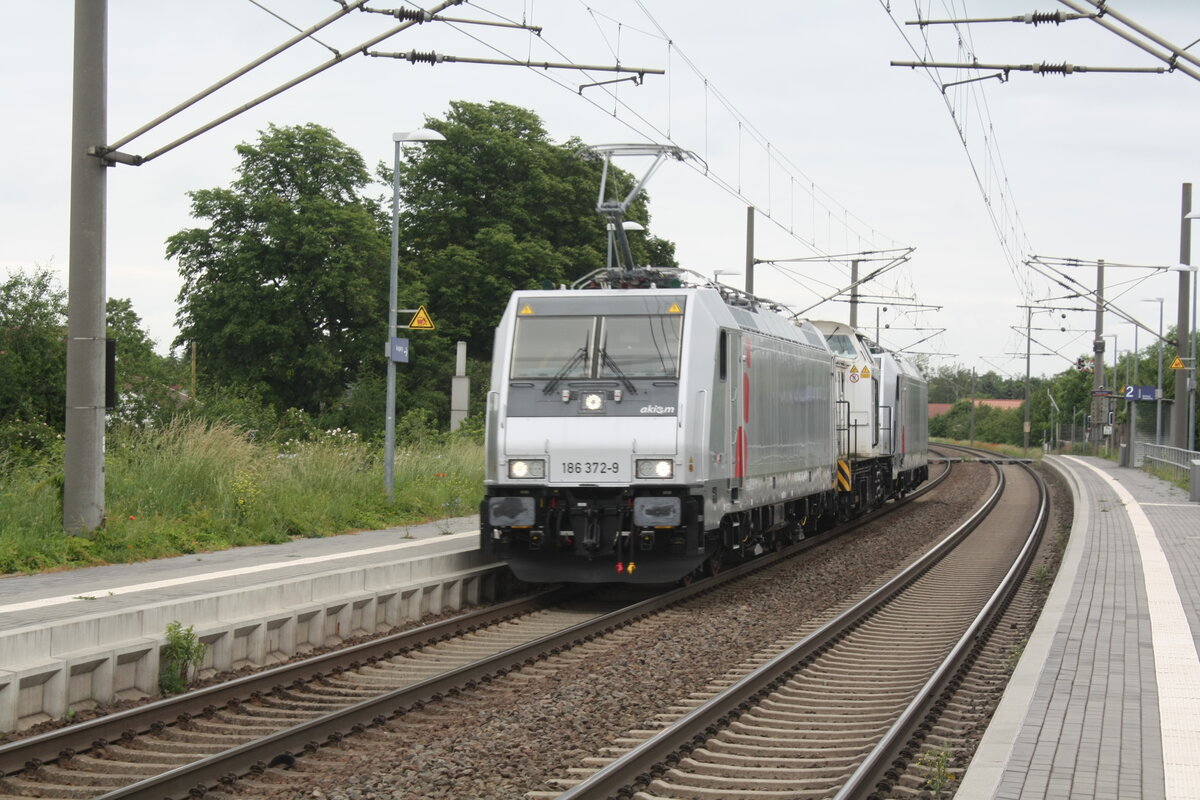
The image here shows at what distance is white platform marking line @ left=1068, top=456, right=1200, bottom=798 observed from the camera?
21.7 ft

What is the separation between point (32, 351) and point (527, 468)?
11954 mm

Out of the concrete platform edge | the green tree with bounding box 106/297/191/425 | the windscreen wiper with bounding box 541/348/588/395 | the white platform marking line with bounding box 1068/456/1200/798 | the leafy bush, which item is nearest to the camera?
the white platform marking line with bounding box 1068/456/1200/798

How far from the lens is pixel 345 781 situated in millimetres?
7234

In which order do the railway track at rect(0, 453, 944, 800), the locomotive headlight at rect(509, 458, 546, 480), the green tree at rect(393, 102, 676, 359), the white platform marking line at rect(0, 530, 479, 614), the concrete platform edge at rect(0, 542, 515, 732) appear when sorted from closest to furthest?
the railway track at rect(0, 453, 944, 800), the concrete platform edge at rect(0, 542, 515, 732), the white platform marking line at rect(0, 530, 479, 614), the locomotive headlight at rect(509, 458, 546, 480), the green tree at rect(393, 102, 676, 359)

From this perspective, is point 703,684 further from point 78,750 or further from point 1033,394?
point 1033,394

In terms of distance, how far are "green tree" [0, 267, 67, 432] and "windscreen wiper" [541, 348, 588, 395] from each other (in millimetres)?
11055

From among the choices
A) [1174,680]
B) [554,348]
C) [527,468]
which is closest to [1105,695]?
[1174,680]

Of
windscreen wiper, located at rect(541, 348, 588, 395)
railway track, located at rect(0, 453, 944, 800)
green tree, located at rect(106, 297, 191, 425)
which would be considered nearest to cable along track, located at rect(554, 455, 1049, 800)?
railway track, located at rect(0, 453, 944, 800)

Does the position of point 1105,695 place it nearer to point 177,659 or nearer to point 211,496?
point 177,659

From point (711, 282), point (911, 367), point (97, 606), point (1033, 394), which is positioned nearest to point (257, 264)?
point (911, 367)

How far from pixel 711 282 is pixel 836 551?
7010 mm

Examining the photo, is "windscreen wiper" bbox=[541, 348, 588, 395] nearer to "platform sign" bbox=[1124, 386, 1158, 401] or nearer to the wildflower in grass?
the wildflower in grass

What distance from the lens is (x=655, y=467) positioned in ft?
45.0

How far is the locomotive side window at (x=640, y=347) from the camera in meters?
14.1
